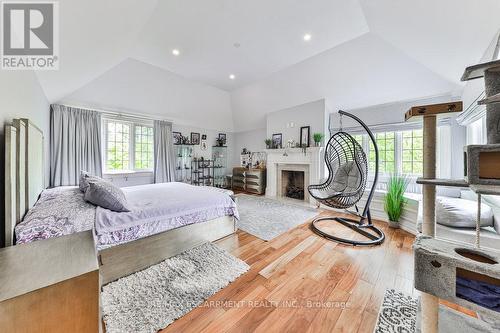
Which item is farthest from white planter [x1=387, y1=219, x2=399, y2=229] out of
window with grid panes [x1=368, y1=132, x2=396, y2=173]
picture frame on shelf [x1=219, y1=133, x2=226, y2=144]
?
picture frame on shelf [x1=219, y1=133, x2=226, y2=144]

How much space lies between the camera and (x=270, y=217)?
3477mm

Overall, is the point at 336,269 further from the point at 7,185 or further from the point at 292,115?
the point at 292,115

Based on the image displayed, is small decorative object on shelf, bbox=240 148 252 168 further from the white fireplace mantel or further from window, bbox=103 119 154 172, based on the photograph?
window, bbox=103 119 154 172

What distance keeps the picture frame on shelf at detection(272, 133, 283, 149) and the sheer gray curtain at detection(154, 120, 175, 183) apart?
289 cm

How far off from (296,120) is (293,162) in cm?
113

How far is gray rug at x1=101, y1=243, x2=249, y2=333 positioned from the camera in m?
1.31

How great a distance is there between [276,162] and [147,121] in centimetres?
359

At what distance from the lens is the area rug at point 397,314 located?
4.15 ft

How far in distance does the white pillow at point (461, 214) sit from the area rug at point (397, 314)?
114cm

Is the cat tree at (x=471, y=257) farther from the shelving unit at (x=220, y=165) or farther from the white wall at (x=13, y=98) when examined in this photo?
the shelving unit at (x=220, y=165)

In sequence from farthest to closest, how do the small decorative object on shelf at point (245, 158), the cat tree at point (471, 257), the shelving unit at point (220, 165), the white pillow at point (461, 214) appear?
the small decorative object on shelf at point (245, 158)
the shelving unit at point (220, 165)
the white pillow at point (461, 214)
the cat tree at point (471, 257)

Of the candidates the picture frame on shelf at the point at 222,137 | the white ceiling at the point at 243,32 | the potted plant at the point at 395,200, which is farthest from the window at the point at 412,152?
the picture frame on shelf at the point at 222,137

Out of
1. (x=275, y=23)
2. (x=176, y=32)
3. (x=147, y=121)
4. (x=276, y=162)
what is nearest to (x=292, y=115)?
(x=276, y=162)

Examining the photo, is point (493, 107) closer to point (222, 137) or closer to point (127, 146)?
point (127, 146)
